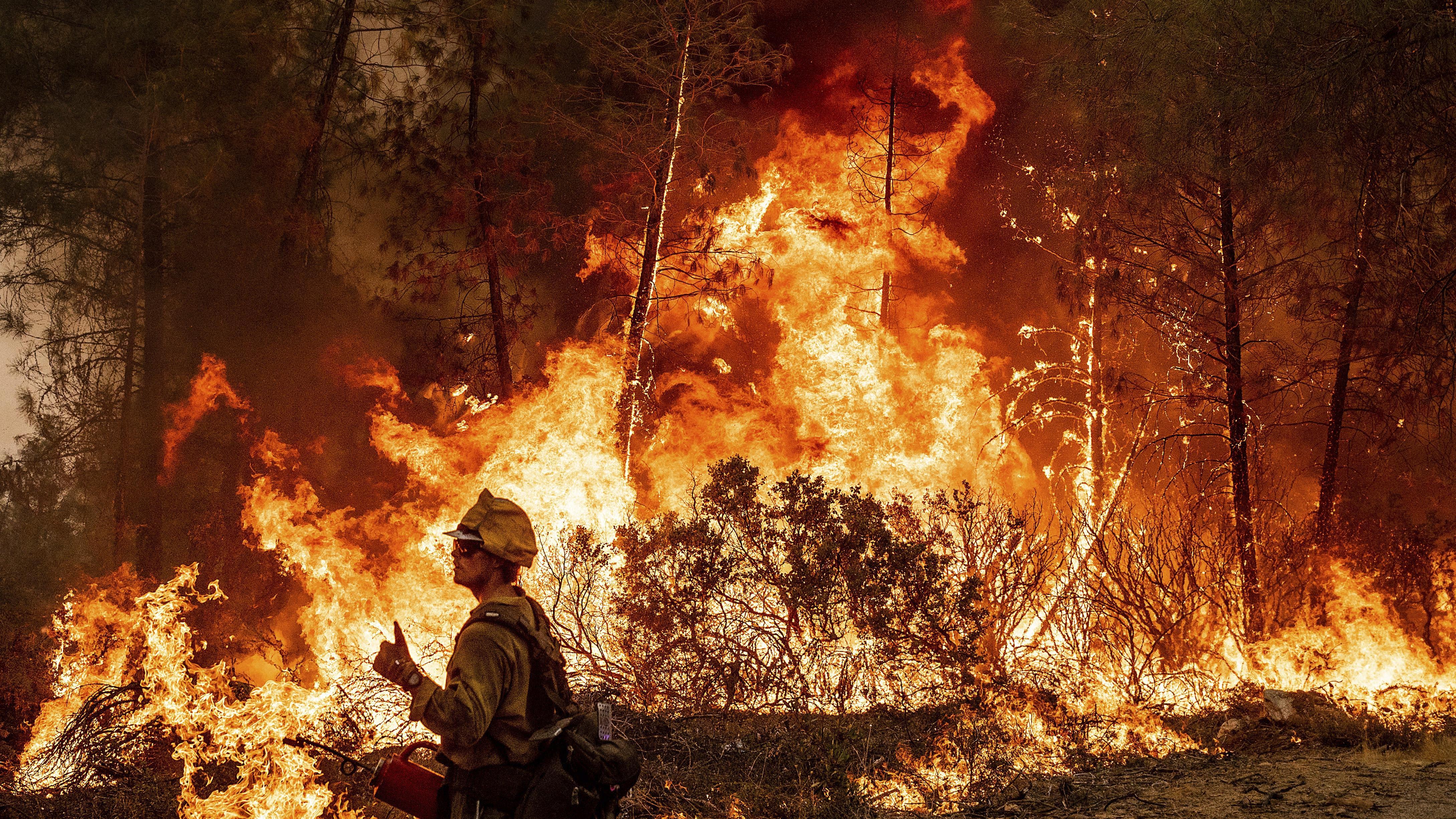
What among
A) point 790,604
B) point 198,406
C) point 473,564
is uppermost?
point 198,406

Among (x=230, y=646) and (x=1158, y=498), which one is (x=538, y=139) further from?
(x=1158, y=498)

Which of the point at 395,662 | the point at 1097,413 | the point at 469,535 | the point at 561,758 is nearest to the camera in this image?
the point at 395,662

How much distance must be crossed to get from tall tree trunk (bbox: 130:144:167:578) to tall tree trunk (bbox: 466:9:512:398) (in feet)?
16.2

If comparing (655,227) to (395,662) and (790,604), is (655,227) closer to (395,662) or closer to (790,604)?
(790,604)

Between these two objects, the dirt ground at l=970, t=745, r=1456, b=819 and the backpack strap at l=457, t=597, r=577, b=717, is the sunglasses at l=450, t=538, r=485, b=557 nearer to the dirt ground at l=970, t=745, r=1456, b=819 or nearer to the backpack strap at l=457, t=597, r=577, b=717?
the backpack strap at l=457, t=597, r=577, b=717

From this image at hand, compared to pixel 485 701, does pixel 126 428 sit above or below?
above

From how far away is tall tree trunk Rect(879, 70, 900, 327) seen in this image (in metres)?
17.8

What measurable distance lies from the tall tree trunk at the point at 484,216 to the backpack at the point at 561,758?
44.6ft

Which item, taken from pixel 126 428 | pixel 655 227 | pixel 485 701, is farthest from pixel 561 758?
pixel 126 428

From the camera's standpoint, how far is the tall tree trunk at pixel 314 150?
53.5 ft

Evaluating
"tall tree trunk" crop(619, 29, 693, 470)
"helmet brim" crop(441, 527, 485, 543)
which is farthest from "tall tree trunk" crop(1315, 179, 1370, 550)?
"tall tree trunk" crop(619, 29, 693, 470)

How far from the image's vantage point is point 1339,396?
12664 millimetres

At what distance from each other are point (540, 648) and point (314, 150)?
14862 millimetres

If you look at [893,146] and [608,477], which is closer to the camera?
[608,477]
